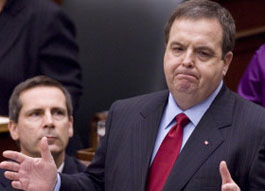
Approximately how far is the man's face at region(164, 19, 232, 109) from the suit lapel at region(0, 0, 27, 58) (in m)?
0.64

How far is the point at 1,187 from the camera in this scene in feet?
4.41

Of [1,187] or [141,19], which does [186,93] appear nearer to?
[1,187]

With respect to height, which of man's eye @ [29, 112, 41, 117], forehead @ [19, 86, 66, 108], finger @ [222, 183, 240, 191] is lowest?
man's eye @ [29, 112, 41, 117]

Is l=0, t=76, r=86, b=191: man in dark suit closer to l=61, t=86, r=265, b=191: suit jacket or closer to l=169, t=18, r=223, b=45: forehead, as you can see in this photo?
l=61, t=86, r=265, b=191: suit jacket

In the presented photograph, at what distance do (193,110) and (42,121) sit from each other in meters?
0.46

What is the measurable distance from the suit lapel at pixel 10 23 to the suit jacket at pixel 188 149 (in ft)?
1.75

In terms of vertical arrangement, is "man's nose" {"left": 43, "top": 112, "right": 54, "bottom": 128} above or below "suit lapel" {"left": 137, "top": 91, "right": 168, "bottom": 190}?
below

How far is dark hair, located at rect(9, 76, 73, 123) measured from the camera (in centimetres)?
153

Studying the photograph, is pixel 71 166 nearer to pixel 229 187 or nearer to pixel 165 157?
pixel 165 157

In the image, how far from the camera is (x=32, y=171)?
1.09m

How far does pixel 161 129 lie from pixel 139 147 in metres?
0.05

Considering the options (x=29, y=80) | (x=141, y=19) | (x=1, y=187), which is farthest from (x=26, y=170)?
(x=141, y=19)

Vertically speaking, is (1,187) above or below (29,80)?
below

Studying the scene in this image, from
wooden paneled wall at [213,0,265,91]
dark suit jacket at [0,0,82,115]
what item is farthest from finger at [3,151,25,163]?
wooden paneled wall at [213,0,265,91]
